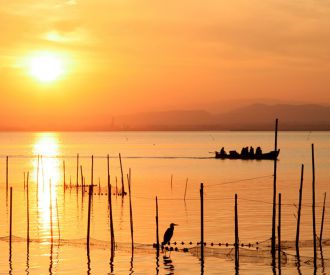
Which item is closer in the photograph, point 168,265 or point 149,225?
point 168,265

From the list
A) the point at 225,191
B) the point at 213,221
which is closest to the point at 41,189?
the point at 225,191

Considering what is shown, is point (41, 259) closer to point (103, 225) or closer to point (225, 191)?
point (103, 225)

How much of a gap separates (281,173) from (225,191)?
2414 cm

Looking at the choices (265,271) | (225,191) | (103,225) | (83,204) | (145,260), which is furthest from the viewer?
(225,191)

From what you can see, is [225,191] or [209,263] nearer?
[209,263]

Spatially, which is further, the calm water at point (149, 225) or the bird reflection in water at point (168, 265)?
the calm water at point (149, 225)

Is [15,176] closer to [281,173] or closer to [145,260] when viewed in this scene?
[281,173]

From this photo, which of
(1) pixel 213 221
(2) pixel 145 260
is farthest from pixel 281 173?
(2) pixel 145 260

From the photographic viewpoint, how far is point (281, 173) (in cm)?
8106

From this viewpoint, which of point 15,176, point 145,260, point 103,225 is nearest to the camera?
point 145,260

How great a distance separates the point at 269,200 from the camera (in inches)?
2016

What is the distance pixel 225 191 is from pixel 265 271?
108ft

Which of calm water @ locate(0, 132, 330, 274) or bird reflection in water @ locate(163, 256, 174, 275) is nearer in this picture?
bird reflection in water @ locate(163, 256, 174, 275)

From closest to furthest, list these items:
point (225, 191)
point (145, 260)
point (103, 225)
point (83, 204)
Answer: point (145, 260)
point (103, 225)
point (83, 204)
point (225, 191)
